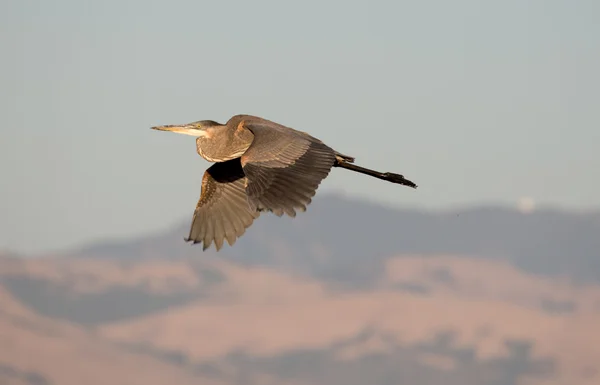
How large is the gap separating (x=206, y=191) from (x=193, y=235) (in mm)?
1051

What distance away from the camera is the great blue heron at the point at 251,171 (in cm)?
2191

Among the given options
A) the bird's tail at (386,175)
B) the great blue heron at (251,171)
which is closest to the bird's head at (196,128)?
the great blue heron at (251,171)

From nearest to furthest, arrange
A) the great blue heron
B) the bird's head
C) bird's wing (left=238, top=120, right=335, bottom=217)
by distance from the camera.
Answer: bird's wing (left=238, top=120, right=335, bottom=217)
the great blue heron
the bird's head

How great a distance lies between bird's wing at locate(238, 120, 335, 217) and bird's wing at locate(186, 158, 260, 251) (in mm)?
2226

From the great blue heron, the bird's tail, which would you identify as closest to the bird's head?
the great blue heron

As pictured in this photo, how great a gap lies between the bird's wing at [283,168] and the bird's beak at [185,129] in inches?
63.2

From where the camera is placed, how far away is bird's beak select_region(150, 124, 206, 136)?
85.5 ft

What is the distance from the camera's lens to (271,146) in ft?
77.4

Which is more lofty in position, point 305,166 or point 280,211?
point 305,166

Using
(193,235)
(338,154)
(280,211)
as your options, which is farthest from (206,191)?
(280,211)

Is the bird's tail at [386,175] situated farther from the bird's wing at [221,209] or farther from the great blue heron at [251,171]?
the bird's wing at [221,209]

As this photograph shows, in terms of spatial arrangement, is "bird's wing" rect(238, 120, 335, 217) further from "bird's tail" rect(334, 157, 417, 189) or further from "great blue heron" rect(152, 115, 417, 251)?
"bird's tail" rect(334, 157, 417, 189)

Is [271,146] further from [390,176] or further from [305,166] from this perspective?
[390,176]

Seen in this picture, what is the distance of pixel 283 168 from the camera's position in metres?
22.6
